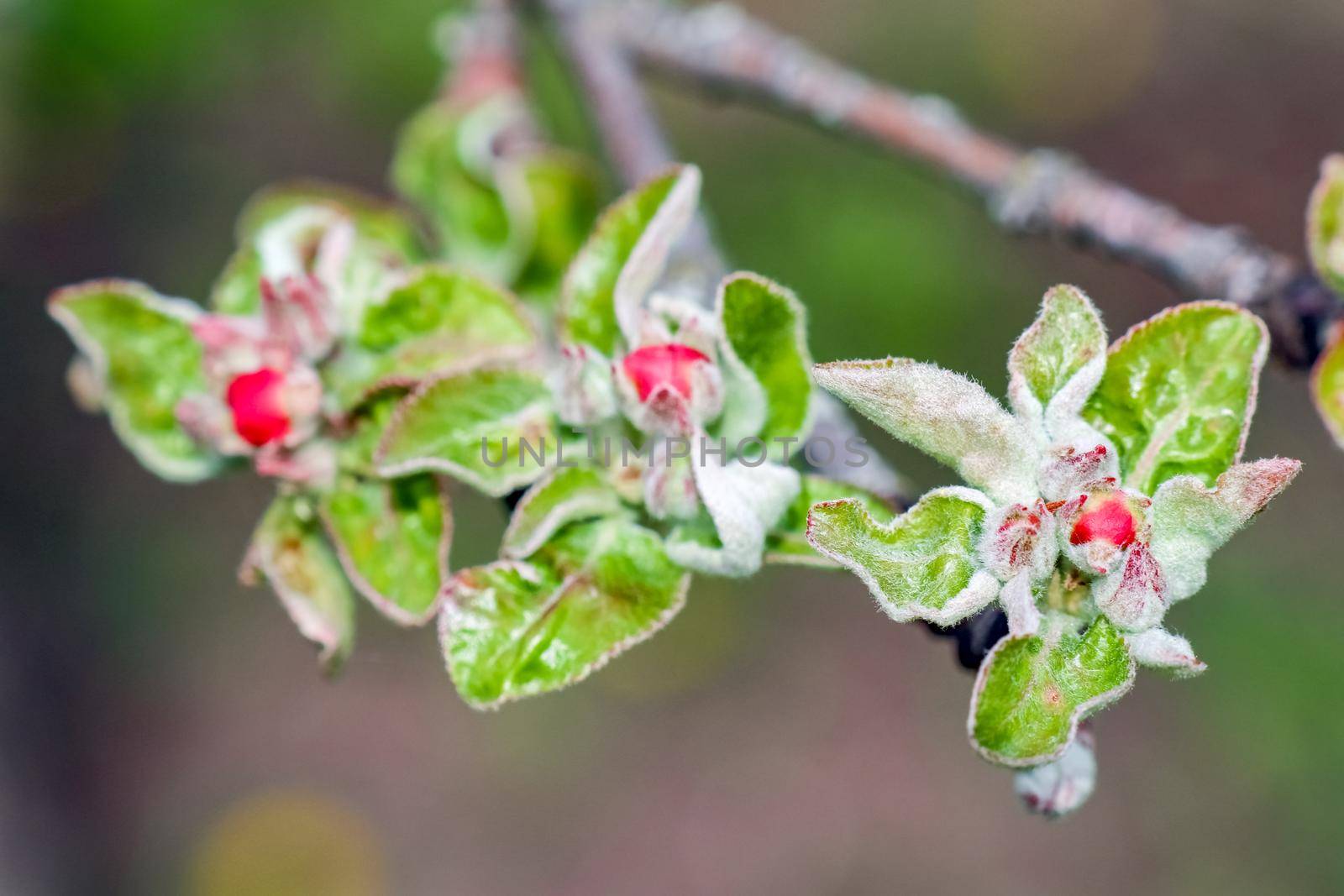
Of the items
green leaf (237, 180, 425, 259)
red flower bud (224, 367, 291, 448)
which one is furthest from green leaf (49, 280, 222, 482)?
green leaf (237, 180, 425, 259)

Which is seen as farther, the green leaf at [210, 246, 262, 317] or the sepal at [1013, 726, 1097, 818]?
the green leaf at [210, 246, 262, 317]

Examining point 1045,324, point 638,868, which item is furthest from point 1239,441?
point 638,868

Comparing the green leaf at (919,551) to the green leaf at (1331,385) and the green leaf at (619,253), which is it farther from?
the green leaf at (1331,385)

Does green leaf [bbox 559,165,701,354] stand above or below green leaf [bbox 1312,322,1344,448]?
below

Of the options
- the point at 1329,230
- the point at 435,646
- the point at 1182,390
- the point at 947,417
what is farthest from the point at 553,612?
the point at 435,646

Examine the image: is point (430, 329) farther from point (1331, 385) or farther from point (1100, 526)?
point (1331, 385)

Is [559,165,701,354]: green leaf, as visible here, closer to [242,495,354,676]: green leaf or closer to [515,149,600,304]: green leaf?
[242,495,354,676]: green leaf

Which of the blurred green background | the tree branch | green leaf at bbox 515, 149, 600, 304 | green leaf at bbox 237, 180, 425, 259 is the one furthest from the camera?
the blurred green background
